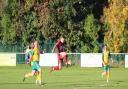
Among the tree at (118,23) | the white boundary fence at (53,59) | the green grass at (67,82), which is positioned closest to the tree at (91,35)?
the tree at (118,23)

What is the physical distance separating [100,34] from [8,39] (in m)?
10.0

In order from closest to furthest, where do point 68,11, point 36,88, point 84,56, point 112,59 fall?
point 36,88
point 84,56
point 112,59
point 68,11

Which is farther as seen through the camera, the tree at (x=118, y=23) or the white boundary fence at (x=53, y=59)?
the tree at (x=118, y=23)

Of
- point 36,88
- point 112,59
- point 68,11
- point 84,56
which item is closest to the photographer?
point 36,88

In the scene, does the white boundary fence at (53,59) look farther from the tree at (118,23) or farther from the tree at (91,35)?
the tree at (91,35)

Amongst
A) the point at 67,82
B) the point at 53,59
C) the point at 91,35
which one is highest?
the point at 91,35

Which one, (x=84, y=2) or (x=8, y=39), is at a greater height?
(x=84, y=2)

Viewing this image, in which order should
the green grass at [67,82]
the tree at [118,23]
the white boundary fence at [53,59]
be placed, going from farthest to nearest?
the tree at [118,23]
the white boundary fence at [53,59]
the green grass at [67,82]

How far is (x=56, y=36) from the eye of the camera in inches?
2360

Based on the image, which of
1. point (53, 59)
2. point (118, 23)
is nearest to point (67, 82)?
point (53, 59)

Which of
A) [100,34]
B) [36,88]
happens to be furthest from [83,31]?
[36,88]

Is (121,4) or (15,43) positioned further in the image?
(15,43)

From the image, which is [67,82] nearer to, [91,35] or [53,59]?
[53,59]

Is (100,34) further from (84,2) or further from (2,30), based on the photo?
(2,30)
